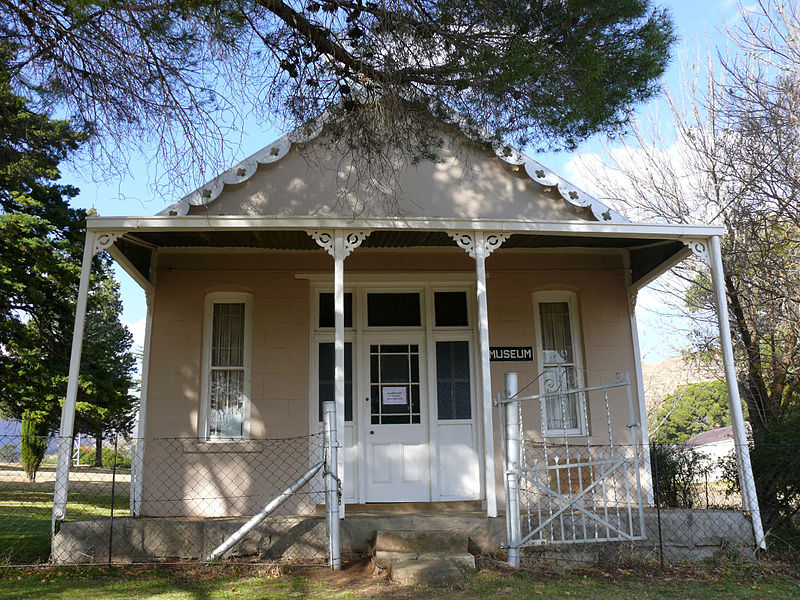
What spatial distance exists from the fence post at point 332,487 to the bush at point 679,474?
466 centimetres

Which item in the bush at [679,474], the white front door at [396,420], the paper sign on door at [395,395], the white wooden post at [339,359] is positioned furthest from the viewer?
the bush at [679,474]

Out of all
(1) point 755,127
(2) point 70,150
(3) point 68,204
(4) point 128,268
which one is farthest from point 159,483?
(3) point 68,204

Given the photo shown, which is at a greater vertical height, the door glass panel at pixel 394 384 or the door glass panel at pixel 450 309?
the door glass panel at pixel 450 309

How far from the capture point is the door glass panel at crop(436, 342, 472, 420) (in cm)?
844

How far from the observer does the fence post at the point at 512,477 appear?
20.5 feet

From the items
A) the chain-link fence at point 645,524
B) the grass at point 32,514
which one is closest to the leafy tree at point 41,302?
the grass at point 32,514

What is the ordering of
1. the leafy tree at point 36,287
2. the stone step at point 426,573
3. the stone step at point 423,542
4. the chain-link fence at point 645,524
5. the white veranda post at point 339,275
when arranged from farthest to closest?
the leafy tree at point 36,287
the white veranda post at point 339,275
the stone step at point 423,542
the chain-link fence at point 645,524
the stone step at point 426,573

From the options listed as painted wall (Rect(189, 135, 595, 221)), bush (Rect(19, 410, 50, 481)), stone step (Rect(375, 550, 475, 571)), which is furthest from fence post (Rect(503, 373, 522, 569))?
bush (Rect(19, 410, 50, 481))

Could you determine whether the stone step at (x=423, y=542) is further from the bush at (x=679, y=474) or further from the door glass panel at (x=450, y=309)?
the bush at (x=679, y=474)

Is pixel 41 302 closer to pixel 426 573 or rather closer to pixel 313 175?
pixel 313 175

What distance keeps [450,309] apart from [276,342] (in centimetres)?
223

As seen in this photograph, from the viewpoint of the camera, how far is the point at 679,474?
9.09 meters

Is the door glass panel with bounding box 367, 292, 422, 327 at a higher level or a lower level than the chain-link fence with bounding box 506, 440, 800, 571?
higher

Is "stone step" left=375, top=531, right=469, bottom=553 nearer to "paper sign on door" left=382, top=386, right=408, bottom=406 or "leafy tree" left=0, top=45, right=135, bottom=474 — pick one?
"paper sign on door" left=382, top=386, right=408, bottom=406
